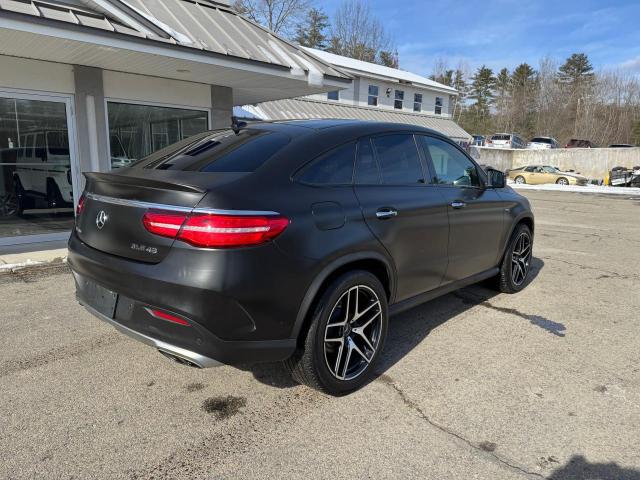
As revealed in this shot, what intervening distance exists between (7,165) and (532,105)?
59.3m

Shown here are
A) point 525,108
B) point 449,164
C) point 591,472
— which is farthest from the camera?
point 525,108

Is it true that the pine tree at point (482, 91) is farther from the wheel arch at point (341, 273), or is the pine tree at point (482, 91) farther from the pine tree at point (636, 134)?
the wheel arch at point (341, 273)

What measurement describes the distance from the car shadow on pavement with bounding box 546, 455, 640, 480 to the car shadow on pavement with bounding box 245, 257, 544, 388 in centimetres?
127

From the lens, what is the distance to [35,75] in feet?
23.3

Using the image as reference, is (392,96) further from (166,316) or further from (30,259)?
(166,316)

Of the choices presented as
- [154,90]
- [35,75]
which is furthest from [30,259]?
[154,90]

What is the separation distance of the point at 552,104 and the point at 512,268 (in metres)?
57.1

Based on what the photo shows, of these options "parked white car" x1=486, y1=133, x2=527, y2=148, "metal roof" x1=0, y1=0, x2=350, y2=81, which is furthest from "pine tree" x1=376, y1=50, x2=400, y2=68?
"metal roof" x1=0, y1=0, x2=350, y2=81

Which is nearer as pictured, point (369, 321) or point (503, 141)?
point (369, 321)

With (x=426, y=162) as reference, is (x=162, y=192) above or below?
below

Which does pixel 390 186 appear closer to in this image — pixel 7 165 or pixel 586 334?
pixel 586 334

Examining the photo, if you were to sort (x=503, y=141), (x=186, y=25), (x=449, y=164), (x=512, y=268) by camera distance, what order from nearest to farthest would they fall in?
1. (x=449, y=164)
2. (x=512, y=268)
3. (x=186, y=25)
4. (x=503, y=141)

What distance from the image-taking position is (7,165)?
7.37m

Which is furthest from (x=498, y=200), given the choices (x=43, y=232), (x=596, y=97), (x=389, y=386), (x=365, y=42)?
(x=596, y=97)
